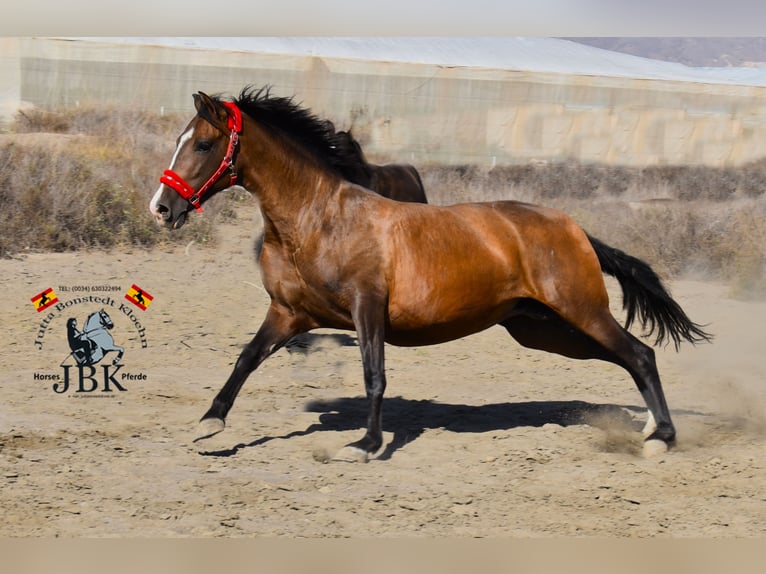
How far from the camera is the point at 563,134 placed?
1783cm

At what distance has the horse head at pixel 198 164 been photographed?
5.05 metres

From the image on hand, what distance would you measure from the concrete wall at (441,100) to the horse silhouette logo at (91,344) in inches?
345

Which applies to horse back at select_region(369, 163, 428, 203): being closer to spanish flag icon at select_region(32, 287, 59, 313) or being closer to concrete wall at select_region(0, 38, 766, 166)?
spanish flag icon at select_region(32, 287, 59, 313)

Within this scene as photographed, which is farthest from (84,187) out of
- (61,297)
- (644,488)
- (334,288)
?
(644,488)

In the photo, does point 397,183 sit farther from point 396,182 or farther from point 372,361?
point 372,361

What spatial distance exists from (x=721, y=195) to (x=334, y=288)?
12.9 m

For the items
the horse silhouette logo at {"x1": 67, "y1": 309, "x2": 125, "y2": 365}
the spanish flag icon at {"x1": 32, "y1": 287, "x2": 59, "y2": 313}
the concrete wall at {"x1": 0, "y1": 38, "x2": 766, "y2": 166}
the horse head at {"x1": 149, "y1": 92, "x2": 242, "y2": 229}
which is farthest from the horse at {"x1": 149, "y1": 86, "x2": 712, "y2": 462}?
the concrete wall at {"x1": 0, "y1": 38, "x2": 766, "y2": 166}

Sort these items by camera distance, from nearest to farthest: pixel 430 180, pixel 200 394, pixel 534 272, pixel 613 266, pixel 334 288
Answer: pixel 334 288 → pixel 534 272 → pixel 613 266 → pixel 200 394 → pixel 430 180

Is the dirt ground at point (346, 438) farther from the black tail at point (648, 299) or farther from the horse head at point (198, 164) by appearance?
the horse head at point (198, 164)

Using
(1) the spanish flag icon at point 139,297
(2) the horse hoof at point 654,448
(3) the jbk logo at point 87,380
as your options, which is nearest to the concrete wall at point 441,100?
(1) the spanish flag icon at point 139,297

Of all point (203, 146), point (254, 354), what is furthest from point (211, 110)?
point (254, 354)

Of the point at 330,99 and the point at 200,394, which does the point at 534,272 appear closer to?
the point at 200,394

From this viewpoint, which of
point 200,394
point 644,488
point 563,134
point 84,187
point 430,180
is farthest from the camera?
point 563,134

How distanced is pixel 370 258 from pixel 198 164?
1.03 m
